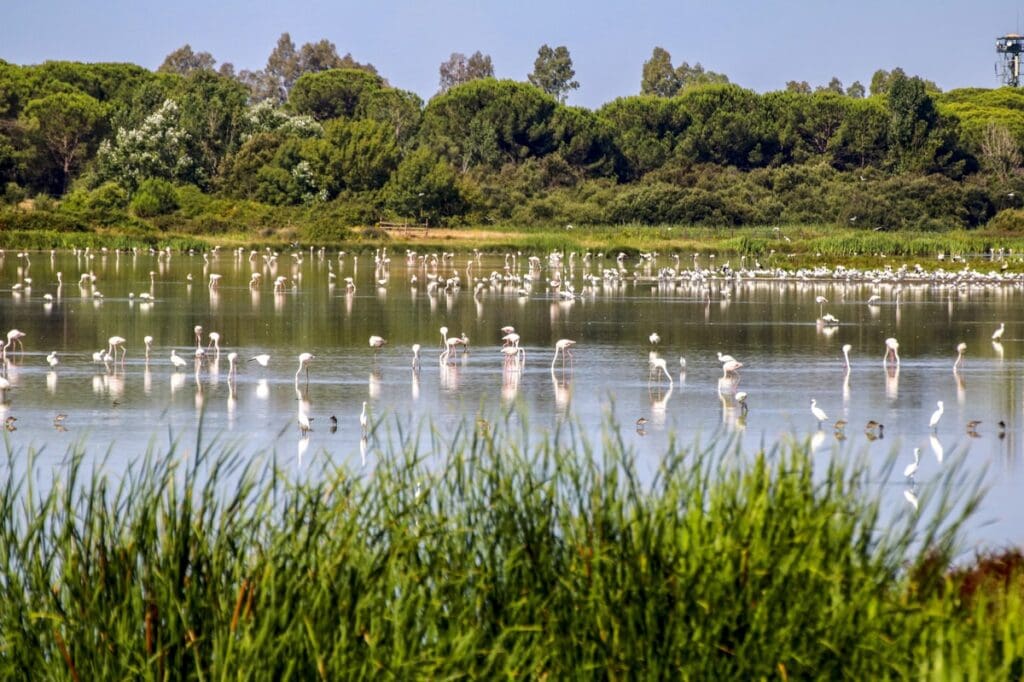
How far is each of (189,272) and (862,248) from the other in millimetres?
21692

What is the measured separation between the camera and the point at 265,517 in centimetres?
665

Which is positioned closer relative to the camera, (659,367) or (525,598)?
(525,598)

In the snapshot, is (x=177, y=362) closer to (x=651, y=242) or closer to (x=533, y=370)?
(x=533, y=370)

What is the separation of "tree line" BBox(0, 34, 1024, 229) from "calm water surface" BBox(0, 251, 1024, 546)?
129 feet

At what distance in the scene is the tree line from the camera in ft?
254

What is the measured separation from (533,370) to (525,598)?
496 inches

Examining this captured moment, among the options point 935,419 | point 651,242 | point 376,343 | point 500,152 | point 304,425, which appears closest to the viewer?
point 304,425

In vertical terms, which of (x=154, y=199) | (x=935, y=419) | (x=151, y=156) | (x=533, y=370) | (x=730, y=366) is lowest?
(x=935, y=419)

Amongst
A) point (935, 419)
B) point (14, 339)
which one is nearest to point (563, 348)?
point (935, 419)

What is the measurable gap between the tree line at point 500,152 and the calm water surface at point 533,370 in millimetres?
39355

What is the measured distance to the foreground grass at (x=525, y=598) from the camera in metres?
5.65

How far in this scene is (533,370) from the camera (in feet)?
61.1

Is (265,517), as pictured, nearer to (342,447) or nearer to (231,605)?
(231,605)

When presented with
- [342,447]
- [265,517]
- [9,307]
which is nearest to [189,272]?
[9,307]
